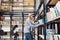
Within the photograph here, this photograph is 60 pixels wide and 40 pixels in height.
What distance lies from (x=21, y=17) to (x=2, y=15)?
2.89 ft

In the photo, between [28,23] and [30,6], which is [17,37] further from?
[28,23]

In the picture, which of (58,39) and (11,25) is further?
(11,25)

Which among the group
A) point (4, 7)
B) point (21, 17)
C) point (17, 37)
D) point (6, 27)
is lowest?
point (17, 37)

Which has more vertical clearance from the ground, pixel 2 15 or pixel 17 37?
pixel 2 15

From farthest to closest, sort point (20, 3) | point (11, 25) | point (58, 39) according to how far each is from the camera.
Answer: point (20, 3) < point (11, 25) < point (58, 39)

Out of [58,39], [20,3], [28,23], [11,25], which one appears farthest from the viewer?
[20,3]

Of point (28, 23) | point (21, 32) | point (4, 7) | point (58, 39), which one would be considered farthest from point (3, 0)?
point (58, 39)

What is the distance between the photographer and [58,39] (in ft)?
6.13

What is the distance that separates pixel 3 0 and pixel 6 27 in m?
1.28

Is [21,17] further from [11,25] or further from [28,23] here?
[28,23]

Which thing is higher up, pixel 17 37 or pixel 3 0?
pixel 3 0

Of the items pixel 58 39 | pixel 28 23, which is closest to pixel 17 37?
pixel 28 23

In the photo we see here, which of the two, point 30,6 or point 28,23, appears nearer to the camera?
point 28,23

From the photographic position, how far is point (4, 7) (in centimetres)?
672
